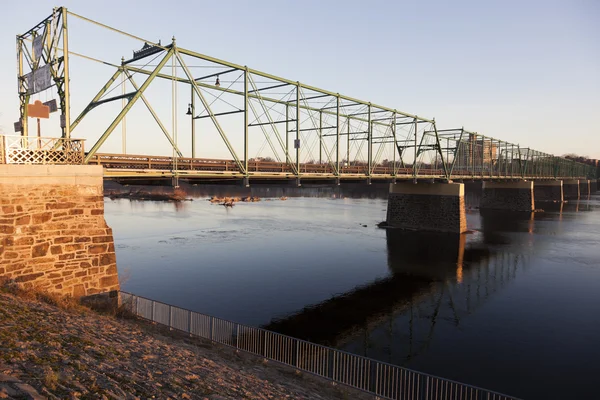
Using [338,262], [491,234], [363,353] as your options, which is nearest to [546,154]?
[491,234]

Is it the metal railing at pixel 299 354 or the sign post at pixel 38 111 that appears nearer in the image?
the metal railing at pixel 299 354

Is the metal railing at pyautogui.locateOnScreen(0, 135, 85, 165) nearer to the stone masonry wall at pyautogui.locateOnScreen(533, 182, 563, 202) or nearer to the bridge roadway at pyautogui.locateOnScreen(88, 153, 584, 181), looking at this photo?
the bridge roadway at pyautogui.locateOnScreen(88, 153, 584, 181)

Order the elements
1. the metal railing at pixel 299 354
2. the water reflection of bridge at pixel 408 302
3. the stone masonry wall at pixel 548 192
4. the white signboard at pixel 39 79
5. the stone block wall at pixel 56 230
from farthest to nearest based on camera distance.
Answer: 1. the stone masonry wall at pixel 548 192
2. the water reflection of bridge at pixel 408 302
3. the white signboard at pixel 39 79
4. the metal railing at pixel 299 354
5. the stone block wall at pixel 56 230

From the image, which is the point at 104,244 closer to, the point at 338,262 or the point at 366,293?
the point at 366,293

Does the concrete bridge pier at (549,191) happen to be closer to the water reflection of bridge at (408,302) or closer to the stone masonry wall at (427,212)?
the stone masonry wall at (427,212)

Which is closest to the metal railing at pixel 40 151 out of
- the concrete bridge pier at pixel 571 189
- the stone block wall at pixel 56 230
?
the stone block wall at pixel 56 230

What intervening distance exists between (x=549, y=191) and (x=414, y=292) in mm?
125054

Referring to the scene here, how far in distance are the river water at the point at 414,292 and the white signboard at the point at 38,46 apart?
16.3 metres

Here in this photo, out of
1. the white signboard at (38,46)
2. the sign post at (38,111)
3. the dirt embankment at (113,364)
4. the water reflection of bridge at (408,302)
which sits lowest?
the water reflection of bridge at (408,302)

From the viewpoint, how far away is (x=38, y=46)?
59.7 ft

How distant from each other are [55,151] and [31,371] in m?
10.5

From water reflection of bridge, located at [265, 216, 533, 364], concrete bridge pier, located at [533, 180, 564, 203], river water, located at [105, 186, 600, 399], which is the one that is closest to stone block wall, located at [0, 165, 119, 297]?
river water, located at [105, 186, 600, 399]

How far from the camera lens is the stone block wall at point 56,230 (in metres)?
14.3

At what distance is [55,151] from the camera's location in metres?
15.7
